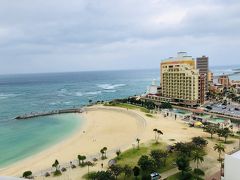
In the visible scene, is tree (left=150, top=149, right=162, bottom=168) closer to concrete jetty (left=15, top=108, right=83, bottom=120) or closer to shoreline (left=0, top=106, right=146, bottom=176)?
shoreline (left=0, top=106, right=146, bottom=176)

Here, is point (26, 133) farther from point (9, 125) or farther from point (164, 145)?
point (164, 145)

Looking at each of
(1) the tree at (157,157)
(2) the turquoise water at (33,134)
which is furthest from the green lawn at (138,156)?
(2) the turquoise water at (33,134)

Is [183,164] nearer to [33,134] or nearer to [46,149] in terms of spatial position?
[46,149]

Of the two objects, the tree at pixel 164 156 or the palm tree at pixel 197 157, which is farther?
the tree at pixel 164 156

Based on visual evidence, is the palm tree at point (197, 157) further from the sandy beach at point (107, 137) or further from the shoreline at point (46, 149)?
the shoreline at point (46, 149)

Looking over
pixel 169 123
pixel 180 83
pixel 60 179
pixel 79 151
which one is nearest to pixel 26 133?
pixel 79 151
